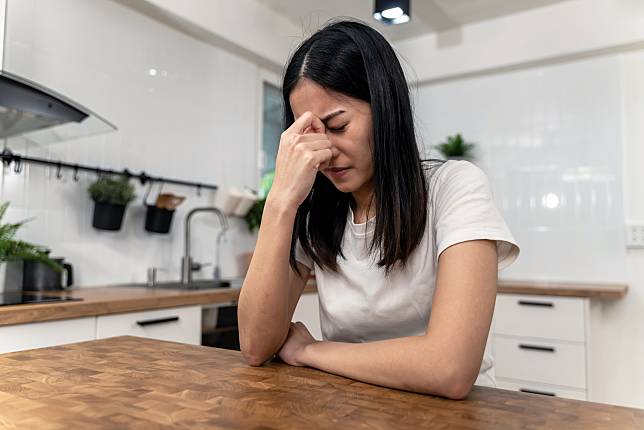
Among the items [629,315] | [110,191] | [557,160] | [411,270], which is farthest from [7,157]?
[629,315]

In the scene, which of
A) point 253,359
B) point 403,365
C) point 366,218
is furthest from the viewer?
point 366,218

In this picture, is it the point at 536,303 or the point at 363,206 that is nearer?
the point at 363,206

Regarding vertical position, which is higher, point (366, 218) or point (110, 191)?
point (110, 191)

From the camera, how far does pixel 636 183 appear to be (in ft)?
10.5

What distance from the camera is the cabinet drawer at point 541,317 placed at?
2785 mm

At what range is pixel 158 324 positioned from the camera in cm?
210

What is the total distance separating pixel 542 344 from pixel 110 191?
231cm

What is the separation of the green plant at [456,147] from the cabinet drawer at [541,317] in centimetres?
110

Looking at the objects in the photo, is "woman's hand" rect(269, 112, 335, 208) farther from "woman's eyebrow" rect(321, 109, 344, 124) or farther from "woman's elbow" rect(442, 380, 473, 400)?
"woman's elbow" rect(442, 380, 473, 400)

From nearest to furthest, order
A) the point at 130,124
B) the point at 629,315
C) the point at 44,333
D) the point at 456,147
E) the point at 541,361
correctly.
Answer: the point at 44,333 < the point at 130,124 < the point at 541,361 < the point at 629,315 < the point at 456,147

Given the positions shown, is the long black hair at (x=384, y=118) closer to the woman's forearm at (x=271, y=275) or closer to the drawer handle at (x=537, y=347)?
the woman's forearm at (x=271, y=275)

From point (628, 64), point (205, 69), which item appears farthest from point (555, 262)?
point (205, 69)

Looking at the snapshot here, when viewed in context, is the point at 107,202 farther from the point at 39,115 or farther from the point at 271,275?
the point at 271,275

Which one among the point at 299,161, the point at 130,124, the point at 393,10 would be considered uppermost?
the point at 393,10
